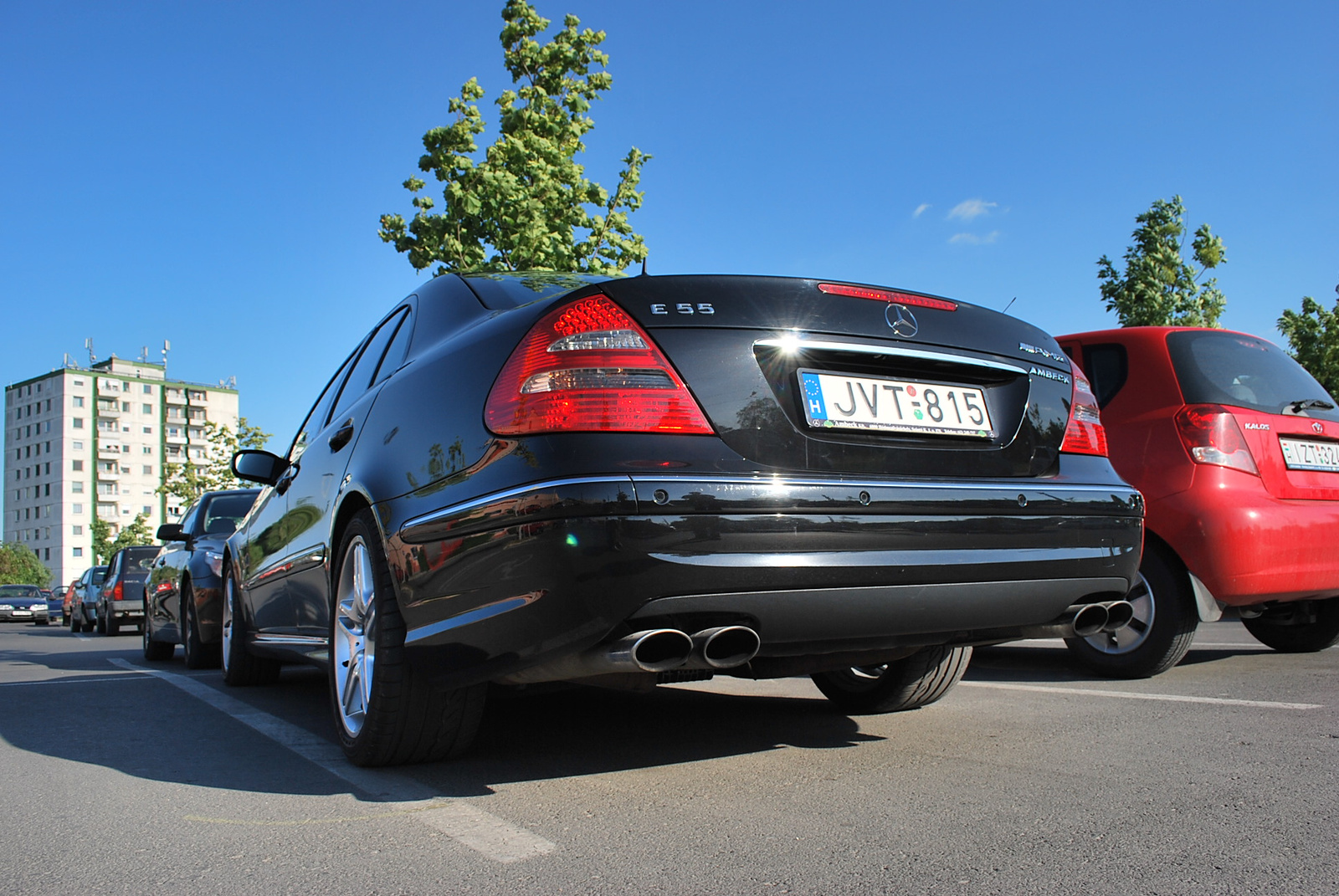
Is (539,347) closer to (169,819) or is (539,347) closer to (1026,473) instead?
(1026,473)

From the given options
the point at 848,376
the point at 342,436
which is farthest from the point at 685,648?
the point at 342,436

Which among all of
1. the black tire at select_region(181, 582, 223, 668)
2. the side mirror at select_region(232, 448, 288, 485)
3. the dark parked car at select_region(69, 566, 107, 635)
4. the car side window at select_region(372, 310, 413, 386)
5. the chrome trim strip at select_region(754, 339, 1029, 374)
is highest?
the car side window at select_region(372, 310, 413, 386)

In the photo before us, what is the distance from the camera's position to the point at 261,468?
5113mm

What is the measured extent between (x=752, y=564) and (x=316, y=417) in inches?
124

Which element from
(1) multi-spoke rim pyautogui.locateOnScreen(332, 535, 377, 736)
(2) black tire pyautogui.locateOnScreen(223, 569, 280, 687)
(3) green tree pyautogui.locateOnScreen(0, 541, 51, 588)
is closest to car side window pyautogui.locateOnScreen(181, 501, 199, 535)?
(2) black tire pyautogui.locateOnScreen(223, 569, 280, 687)

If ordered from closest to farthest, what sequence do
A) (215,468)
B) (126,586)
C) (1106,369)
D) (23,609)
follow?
(1106,369), (126,586), (23,609), (215,468)

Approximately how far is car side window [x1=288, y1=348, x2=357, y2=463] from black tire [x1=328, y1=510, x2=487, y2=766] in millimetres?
1435

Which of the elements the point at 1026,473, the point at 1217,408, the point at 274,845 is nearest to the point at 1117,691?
the point at 1217,408

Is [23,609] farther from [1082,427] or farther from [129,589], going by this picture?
[1082,427]

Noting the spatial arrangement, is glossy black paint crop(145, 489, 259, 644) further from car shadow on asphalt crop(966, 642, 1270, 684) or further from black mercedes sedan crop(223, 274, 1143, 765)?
car shadow on asphalt crop(966, 642, 1270, 684)

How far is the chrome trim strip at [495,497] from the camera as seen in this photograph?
245cm

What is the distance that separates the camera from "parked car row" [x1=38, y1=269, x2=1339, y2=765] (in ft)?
8.18

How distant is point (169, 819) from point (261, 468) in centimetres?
247

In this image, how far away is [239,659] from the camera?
622 cm
